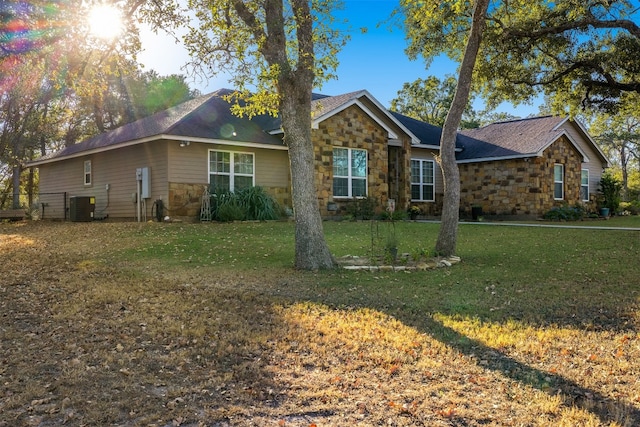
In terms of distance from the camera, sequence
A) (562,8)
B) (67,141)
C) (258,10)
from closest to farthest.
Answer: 1. (258,10)
2. (562,8)
3. (67,141)

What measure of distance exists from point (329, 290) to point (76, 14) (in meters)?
7.01

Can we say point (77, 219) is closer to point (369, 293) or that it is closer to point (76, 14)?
point (76, 14)

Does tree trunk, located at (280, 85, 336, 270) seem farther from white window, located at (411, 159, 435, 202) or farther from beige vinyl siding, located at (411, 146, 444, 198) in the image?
beige vinyl siding, located at (411, 146, 444, 198)

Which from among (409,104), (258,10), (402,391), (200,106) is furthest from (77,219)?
(409,104)

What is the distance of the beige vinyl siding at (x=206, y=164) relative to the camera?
53.4 feet

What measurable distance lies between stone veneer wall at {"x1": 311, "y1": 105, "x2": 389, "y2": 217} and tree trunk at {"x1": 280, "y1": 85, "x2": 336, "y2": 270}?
8444mm

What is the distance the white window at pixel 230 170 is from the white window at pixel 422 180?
782cm

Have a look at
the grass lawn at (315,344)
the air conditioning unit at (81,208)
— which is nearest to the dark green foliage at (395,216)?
the grass lawn at (315,344)

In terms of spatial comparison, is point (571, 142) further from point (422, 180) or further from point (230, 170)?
point (230, 170)

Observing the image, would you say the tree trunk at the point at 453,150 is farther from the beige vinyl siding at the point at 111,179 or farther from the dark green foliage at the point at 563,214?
the dark green foliage at the point at 563,214

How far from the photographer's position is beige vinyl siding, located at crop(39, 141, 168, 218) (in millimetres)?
16703

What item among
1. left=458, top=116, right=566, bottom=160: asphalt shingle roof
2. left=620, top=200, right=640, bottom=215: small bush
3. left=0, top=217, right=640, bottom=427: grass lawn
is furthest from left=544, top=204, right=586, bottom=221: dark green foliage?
left=0, top=217, right=640, bottom=427: grass lawn

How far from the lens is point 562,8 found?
530 inches

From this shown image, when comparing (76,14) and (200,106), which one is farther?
(200,106)
